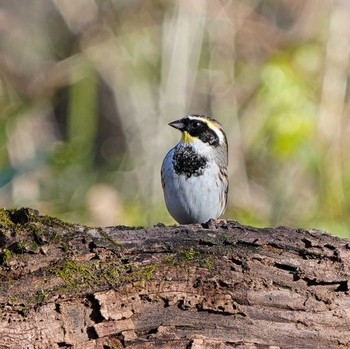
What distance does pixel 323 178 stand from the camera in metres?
7.27

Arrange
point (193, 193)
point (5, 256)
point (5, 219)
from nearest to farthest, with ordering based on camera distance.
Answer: point (5, 256) < point (5, 219) < point (193, 193)

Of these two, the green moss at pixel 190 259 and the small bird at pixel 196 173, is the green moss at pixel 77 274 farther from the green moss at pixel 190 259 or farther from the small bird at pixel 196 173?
the small bird at pixel 196 173

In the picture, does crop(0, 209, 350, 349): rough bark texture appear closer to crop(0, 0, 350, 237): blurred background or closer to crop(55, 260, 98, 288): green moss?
crop(55, 260, 98, 288): green moss

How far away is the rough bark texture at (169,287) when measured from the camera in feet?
11.4

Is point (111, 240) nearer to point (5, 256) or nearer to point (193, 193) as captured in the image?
point (5, 256)

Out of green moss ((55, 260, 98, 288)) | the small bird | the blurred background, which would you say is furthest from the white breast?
green moss ((55, 260, 98, 288))

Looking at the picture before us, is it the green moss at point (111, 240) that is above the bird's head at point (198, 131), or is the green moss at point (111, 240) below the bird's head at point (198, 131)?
below

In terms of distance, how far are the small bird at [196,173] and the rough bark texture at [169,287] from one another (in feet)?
3.93

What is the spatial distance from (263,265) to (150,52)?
13.6ft

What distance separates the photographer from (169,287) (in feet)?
12.0

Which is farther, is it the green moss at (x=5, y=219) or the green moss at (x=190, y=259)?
the green moss at (x=190, y=259)

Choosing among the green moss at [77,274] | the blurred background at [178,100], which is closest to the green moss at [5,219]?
the green moss at [77,274]

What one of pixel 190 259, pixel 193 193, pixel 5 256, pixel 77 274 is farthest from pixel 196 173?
pixel 5 256

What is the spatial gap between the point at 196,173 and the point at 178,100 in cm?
232
